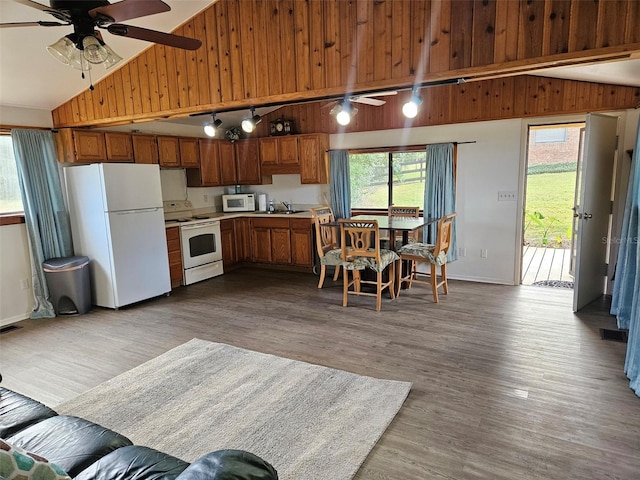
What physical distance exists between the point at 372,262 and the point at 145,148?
3365 mm

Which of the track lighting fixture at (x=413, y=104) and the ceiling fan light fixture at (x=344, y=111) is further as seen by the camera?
the ceiling fan light fixture at (x=344, y=111)

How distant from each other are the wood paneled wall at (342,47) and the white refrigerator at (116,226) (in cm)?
70

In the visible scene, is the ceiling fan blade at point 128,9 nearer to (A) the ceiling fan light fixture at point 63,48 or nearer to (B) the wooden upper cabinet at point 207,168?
(A) the ceiling fan light fixture at point 63,48

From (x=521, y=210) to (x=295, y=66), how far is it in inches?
137

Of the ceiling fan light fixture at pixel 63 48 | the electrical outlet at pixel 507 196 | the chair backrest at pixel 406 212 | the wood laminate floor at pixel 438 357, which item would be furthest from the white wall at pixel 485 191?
the ceiling fan light fixture at pixel 63 48

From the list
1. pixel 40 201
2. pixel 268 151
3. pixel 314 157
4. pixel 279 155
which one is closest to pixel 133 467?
pixel 40 201

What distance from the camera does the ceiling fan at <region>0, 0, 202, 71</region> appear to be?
1993 mm

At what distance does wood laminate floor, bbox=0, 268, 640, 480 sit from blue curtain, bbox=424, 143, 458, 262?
833 mm

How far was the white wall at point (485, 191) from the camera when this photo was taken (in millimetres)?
5066

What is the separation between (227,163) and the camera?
657 centimetres

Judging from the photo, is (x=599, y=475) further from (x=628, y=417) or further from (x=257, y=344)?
(x=257, y=344)

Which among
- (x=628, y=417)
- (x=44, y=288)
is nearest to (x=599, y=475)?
(x=628, y=417)

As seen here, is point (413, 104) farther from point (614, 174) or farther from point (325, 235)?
point (614, 174)

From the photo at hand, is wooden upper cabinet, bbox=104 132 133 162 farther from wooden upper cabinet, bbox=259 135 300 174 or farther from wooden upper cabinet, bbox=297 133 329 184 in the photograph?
wooden upper cabinet, bbox=297 133 329 184
